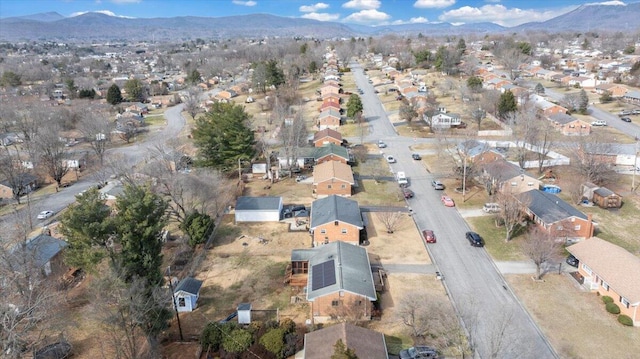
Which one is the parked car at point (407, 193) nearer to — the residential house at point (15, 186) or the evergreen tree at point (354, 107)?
the evergreen tree at point (354, 107)

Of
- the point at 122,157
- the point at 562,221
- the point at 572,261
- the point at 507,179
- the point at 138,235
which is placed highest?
the point at 138,235

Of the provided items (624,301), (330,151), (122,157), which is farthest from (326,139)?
(624,301)

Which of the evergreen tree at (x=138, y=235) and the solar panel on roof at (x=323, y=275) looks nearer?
the evergreen tree at (x=138, y=235)

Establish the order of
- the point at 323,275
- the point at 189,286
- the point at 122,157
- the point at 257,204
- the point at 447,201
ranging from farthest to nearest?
the point at 122,157 → the point at 447,201 → the point at 257,204 → the point at 189,286 → the point at 323,275

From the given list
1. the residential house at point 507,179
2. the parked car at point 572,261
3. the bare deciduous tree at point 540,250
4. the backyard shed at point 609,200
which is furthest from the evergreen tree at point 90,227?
the backyard shed at point 609,200

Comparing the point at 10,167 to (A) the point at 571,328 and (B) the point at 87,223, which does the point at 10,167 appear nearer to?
(B) the point at 87,223

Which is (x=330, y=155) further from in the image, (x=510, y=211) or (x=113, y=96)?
(x=113, y=96)

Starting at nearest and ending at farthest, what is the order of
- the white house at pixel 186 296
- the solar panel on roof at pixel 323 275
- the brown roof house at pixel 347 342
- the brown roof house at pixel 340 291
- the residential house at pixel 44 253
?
the brown roof house at pixel 347 342 < the brown roof house at pixel 340 291 < the residential house at pixel 44 253 < the solar panel on roof at pixel 323 275 < the white house at pixel 186 296

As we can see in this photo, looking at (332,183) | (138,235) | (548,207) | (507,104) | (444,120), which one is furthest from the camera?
(444,120)
